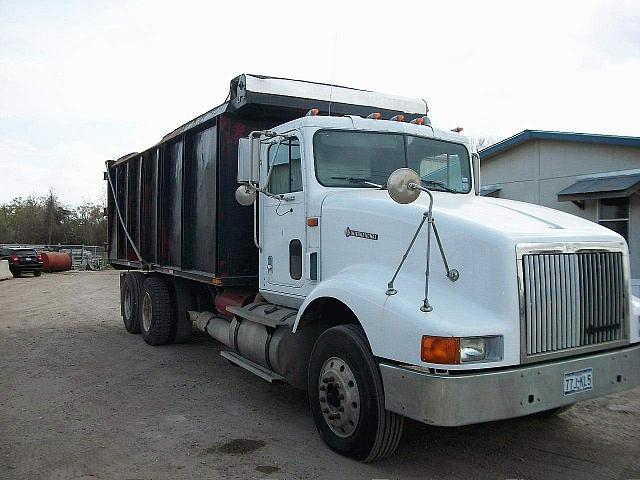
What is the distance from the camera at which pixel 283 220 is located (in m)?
6.07

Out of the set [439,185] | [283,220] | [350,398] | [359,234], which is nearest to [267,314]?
[283,220]

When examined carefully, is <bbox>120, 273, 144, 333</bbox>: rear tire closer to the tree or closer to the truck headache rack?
the truck headache rack

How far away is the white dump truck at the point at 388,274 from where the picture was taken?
3.97 metres

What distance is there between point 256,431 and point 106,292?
50.8 ft

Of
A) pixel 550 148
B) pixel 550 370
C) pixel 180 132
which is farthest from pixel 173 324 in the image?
pixel 550 148

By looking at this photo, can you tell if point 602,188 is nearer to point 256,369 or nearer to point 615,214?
point 615,214

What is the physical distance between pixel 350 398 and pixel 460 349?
112cm

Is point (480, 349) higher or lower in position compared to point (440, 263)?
lower

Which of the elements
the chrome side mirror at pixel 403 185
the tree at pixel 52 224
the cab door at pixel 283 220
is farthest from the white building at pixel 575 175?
the tree at pixel 52 224

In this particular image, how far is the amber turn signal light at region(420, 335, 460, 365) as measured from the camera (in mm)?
3822

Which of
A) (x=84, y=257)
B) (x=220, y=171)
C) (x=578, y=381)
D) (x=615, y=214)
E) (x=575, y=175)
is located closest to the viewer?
(x=578, y=381)

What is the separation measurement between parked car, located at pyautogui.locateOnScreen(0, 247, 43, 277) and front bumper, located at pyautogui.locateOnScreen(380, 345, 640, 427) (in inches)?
1093

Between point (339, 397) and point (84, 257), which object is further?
point (84, 257)

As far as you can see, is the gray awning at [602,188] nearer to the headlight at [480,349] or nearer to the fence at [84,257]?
the headlight at [480,349]
